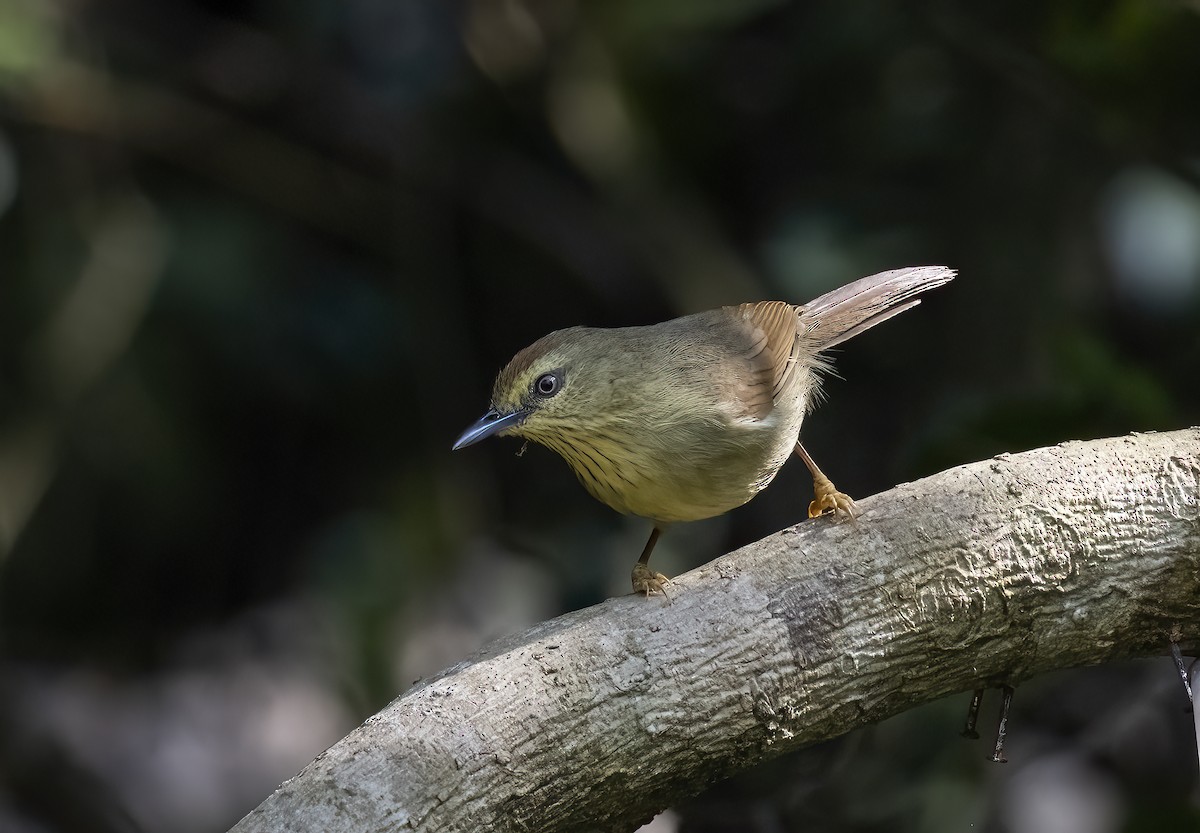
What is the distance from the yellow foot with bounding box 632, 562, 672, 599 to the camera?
9.21 ft

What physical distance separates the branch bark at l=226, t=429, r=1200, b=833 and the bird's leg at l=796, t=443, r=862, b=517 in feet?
0.17

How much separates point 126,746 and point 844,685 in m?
3.60

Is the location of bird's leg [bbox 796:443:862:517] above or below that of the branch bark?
above

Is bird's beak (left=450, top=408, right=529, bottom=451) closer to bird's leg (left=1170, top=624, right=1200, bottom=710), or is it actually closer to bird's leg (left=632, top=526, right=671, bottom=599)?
bird's leg (left=632, top=526, right=671, bottom=599)

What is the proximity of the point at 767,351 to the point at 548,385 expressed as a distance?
0.71m

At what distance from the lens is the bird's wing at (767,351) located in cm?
337

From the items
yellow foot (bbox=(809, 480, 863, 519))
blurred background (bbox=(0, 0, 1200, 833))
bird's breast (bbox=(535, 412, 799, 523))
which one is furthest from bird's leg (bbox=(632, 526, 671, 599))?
blurred background (bbox=(0, 0, 1200, 833))

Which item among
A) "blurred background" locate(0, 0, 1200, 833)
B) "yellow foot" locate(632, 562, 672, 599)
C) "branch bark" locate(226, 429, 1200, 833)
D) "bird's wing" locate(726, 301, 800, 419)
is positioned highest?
"blurred background" locate(0, 0, 1200, 833)

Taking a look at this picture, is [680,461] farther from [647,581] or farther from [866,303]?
[866,303]

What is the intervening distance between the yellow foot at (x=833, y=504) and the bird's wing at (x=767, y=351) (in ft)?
0.95

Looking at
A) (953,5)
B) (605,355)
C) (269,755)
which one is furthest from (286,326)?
(953,5)

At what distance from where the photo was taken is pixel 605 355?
11.1 feet

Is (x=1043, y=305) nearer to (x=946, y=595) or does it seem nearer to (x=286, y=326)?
(x=946, y=595)

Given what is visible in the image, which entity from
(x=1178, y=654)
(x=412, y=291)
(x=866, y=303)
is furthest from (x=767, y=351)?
(x=412, y=291)
